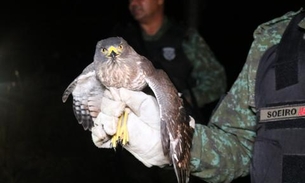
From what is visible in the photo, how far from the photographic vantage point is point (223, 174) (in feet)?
6.82

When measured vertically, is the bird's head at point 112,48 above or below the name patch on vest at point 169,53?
above

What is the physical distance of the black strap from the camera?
1925 mm

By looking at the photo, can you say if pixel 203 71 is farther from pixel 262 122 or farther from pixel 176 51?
pixel 262 122

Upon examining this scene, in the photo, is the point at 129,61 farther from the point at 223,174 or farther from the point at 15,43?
the point at 15,43

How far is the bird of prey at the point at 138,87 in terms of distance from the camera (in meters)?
1.91

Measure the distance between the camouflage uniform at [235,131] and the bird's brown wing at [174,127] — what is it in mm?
80

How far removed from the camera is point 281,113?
1.93m

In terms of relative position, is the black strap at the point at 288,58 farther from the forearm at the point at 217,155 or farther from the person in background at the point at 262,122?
the forearm at the point at 217,155

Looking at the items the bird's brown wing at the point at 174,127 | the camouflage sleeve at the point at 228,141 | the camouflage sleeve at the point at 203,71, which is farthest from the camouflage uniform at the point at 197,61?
the bird's brown wing at the point at 174,127

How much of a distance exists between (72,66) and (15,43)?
1.44 ft

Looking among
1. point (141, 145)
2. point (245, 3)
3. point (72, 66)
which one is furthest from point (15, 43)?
point (245, 3)

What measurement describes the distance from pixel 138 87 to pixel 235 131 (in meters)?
0.41

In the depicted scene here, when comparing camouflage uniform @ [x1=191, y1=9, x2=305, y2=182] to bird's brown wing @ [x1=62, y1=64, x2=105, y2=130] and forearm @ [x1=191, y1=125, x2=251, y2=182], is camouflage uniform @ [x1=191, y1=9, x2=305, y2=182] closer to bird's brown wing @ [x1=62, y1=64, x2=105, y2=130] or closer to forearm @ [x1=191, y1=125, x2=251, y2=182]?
forearm @ [x1=191, y1=125, x2=251, y2=182]

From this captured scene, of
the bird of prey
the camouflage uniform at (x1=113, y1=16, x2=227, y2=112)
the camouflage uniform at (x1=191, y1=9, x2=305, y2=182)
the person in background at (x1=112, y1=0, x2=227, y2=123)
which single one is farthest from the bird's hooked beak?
the camouflage uniform at (x1=113, y1=16, x2=227, y2=112)
